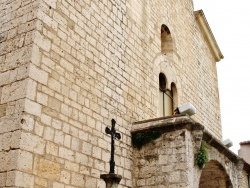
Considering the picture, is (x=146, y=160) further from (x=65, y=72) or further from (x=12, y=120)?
(x=12, y=120)

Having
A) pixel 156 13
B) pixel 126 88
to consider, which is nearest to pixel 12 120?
pixel 126 88

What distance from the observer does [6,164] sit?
4020 mm

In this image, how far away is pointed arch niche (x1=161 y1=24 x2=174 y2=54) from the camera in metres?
8.74

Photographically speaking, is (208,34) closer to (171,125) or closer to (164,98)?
(164,98)

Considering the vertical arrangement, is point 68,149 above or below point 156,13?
below

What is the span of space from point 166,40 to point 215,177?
3447 mm

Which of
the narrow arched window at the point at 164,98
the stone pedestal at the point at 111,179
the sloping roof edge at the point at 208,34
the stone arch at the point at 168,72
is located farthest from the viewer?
the sloping roof edge at the point at 208,34

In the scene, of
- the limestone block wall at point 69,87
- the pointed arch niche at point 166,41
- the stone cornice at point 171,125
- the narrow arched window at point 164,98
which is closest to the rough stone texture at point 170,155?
the stone cornice at point 171,125

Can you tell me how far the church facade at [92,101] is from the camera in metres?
4.29

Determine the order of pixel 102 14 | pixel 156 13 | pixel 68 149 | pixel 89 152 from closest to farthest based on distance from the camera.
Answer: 1. pixel 68 149
2. pixel 89 152
3. pixel 102 14
4. pixel 156 13

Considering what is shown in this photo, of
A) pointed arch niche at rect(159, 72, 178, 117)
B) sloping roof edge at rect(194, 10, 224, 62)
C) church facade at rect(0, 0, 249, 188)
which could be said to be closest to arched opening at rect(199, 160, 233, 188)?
church facade at rect(0, 0, 249, 188)

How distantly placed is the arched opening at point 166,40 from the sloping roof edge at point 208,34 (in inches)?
102

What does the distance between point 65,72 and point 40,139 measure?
1.07 metres

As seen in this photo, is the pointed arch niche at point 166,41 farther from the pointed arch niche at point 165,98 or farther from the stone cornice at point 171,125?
the stone cornice at point 171,125
